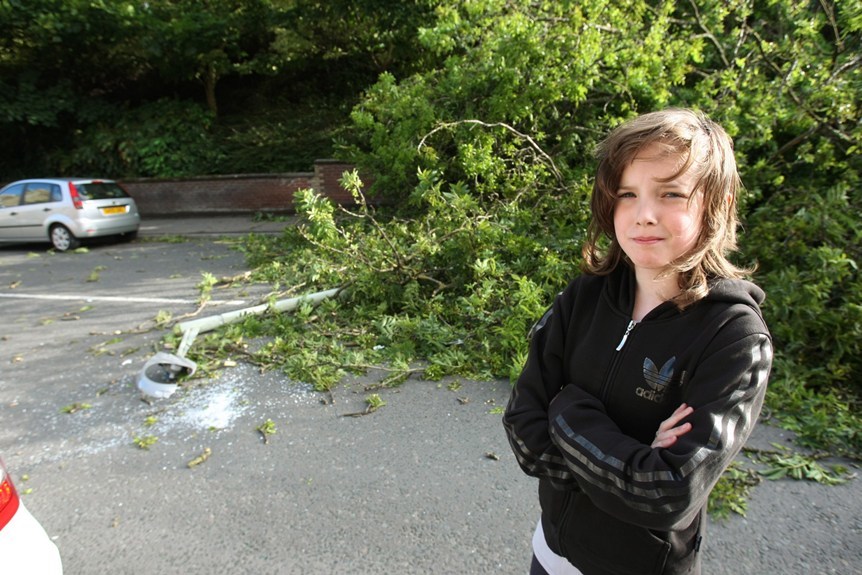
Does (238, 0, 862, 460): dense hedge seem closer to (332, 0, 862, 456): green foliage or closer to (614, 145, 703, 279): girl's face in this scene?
(332, 0, 862, 456): green foliage

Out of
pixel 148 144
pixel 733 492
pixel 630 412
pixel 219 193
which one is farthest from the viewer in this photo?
pixel 148 144

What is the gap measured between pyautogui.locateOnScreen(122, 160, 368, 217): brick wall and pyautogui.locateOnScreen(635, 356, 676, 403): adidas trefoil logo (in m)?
13.3

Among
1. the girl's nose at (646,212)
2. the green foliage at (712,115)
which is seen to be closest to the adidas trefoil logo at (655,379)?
the girl's nose at (646,212)

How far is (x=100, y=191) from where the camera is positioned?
12.3 meters

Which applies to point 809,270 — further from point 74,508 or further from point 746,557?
point 74,508

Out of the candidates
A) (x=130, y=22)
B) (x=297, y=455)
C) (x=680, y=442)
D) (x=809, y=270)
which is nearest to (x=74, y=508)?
(x=297, y=455)

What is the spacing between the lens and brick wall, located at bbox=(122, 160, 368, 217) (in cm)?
1516

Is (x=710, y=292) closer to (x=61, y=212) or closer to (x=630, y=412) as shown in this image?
(x=630, y=412)

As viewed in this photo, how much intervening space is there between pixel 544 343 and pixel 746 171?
5.03 meters

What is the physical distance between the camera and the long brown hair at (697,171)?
1296 mm

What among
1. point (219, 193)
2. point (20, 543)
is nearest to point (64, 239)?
point (219, 193)

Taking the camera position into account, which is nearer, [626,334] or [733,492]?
[626,334]

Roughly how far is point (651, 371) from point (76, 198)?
13123 mm

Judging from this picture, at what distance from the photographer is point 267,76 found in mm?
18359
